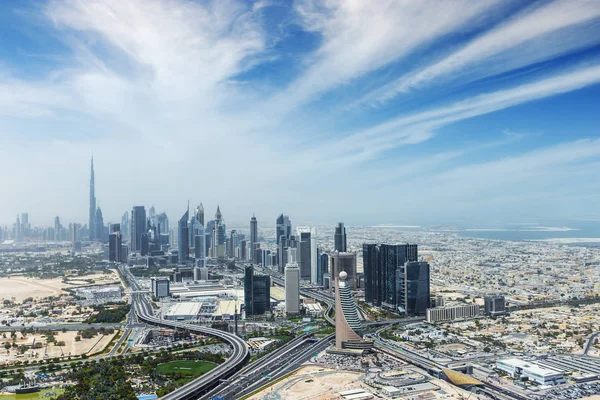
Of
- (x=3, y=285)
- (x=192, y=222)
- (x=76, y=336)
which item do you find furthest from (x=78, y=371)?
(x=192, y=222)

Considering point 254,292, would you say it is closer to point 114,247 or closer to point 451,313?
point 451,313

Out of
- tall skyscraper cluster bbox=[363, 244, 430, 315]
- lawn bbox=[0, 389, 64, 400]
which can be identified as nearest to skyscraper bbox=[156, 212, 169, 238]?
tall skyscraper cluster bbox=[363, 244, 430, 315]

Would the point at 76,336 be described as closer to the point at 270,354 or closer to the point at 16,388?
the point at 16,388

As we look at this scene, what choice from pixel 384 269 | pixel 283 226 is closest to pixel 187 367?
pixel 384 269

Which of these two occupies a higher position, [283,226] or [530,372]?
[283,226]

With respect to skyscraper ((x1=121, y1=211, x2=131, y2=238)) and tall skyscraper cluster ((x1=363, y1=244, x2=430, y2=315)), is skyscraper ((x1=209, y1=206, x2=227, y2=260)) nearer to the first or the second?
skyscraper ((x1=121, y1=211, x2=131, y2=238))

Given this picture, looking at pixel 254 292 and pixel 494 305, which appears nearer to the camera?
pixel 494 305
